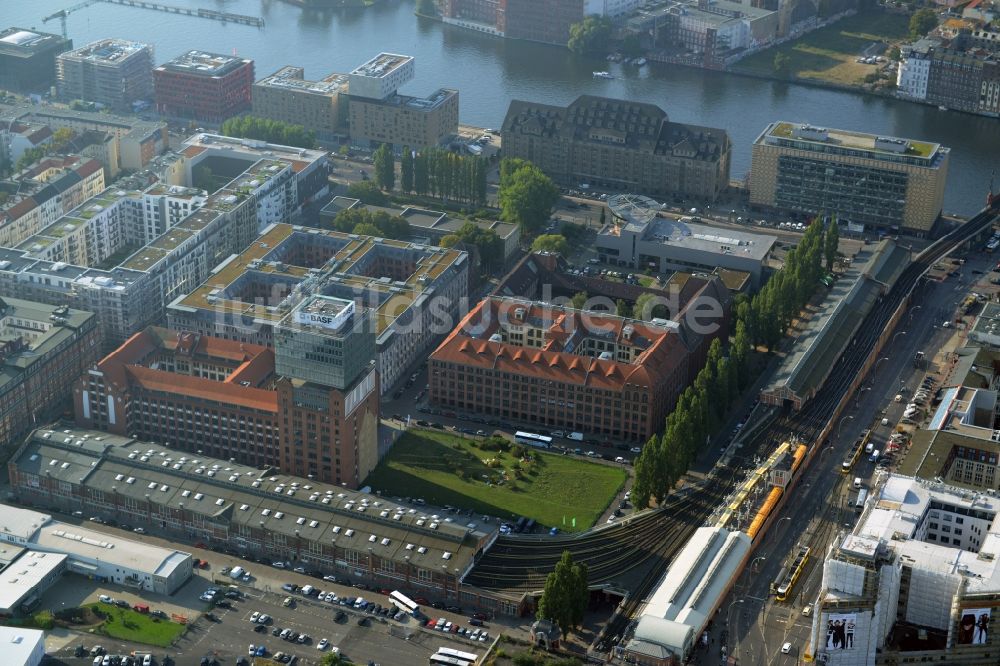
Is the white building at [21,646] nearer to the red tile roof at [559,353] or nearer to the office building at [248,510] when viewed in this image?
the office building at [248,510]

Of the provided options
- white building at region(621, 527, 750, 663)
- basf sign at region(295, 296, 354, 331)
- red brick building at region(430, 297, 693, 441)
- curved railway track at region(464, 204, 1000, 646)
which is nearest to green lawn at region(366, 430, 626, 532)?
curved railway track at region(464, 204, 1000, 646)

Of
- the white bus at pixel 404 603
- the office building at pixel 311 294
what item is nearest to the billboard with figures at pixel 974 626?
the white bus at pixel 404 603

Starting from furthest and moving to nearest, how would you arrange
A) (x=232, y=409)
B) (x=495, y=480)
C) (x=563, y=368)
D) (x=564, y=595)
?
(x=563, y=368) < (x=495, y=480) < (x=232, y=409) < (x=564, y=595)

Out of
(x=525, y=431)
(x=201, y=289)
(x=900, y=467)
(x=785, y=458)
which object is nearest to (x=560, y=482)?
(x=525, y=431)

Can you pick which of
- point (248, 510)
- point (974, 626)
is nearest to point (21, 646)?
point (248, 510)

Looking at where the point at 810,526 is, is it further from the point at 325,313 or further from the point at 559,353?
the point at 325,313

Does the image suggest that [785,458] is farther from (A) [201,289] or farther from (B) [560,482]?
(A) [201,289]
